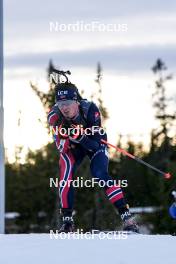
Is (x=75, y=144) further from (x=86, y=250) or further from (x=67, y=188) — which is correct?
(x=86, y=250)

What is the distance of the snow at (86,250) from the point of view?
24.6 ft

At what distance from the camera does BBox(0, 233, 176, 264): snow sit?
7496mm

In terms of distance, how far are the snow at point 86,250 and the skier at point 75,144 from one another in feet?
4.84

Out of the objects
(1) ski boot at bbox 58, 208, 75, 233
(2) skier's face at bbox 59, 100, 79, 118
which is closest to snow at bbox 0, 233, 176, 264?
(1) ski boot at bbox 58, 208, 75, 233

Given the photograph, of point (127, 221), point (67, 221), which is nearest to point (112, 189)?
point (127, 221)

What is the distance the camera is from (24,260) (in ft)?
24.5

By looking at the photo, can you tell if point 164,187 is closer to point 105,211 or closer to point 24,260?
point 105,211

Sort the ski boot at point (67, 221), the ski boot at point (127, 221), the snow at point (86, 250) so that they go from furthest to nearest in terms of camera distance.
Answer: the ski boot at point (67, 221), the ski boot at point (127, 221), the snow at point (86, 250)

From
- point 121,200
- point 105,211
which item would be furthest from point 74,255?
point 105,211

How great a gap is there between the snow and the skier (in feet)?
4.84

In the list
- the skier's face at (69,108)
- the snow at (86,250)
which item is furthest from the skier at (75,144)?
the snow at (86,250)

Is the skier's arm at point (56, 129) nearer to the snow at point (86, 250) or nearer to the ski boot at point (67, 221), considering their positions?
the ski boot at point (67, 221)

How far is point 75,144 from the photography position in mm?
9820

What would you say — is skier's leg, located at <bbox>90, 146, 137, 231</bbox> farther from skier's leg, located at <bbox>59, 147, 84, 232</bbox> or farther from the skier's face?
the skier's face
